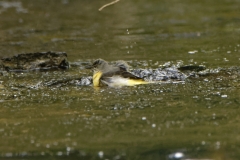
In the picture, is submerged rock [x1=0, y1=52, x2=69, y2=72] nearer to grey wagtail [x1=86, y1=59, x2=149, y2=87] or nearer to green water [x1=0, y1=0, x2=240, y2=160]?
green water [x1=0, y1=0, x2=240, y2=160]

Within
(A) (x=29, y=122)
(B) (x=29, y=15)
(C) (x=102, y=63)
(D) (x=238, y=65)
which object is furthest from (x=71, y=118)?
(B) (x=29, y=15)

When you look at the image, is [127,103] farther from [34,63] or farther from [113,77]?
[34,63]

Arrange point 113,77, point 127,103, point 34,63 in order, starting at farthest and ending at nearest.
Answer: point 34,63, point 113,77, point 127,103

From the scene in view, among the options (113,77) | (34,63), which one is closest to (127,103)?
(113,77)

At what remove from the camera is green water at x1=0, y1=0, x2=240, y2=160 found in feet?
15.3

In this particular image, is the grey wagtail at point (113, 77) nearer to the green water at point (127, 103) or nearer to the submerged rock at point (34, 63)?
the green water at point (127, 103)

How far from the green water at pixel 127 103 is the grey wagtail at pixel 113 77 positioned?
126mm

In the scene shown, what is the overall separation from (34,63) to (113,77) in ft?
7.42

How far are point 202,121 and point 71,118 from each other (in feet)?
4.02

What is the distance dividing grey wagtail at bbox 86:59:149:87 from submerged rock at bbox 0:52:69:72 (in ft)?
5.18

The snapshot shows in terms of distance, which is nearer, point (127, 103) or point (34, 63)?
point (127, 103)

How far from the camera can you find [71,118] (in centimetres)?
563

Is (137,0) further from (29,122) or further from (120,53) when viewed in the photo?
(29,122)

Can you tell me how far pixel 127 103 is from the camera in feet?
20.3
